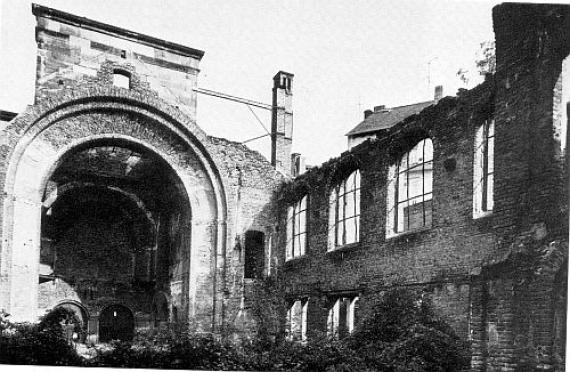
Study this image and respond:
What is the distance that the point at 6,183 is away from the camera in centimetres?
1528

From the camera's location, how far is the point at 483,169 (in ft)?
35.5

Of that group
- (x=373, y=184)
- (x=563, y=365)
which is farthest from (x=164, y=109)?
(x=563, y=365)

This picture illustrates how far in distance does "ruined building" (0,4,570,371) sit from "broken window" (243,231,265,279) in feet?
0.18

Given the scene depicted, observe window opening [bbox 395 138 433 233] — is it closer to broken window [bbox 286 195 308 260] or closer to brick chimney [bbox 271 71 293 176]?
broken window [bbox 286 195 308 260]

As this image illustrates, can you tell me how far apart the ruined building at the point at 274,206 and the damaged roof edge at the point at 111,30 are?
0.06 m

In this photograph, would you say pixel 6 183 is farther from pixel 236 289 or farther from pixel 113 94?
pixel 236 289

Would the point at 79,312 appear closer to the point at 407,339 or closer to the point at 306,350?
the point at 306,350

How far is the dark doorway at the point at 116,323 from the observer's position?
21.1 metres

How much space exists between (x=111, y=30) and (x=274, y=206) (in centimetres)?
694

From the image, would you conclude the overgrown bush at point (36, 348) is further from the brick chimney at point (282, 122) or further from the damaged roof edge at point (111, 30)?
the brick chimney at point (282, 122)

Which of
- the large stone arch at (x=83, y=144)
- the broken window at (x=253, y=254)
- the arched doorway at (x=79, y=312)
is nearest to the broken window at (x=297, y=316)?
the broken window at (x=253, y=254)

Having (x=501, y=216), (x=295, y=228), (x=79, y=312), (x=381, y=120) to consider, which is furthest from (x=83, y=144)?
(x=381, y=120)

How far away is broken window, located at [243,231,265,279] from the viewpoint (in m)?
18.4

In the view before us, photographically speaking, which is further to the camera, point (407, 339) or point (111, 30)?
point (111, 30)
